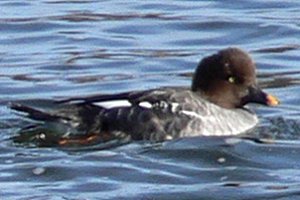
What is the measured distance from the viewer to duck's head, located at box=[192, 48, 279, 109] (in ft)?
48.4

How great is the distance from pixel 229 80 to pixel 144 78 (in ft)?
6.75

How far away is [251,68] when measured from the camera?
1478 cm

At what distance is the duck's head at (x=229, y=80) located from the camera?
581 inches

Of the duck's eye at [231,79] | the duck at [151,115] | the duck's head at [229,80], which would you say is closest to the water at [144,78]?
the duck at [151,115]

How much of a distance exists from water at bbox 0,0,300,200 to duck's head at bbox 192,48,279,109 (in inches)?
12.6

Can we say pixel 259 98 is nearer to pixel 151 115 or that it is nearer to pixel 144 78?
pixel 151 115

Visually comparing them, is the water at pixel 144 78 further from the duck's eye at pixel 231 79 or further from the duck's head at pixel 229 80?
the duck's eye at pixel 231 79

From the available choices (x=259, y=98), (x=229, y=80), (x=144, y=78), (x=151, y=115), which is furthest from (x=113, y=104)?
(x=144, y=78)

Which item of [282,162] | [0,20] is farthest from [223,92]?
[0,20]

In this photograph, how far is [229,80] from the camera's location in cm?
1497

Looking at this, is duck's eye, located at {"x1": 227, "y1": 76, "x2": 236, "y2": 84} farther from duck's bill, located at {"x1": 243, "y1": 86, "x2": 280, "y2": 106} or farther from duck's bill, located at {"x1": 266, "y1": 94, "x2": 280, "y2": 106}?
duck's bill, located at {"x1": 266, "y1": 94, "x2": 280, "y2": 106}

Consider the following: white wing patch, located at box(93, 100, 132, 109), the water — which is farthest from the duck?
the water

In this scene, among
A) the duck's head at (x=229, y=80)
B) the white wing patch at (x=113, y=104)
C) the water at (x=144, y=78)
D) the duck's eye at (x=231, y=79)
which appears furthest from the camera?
the duck's eye at (x=231, y=79)

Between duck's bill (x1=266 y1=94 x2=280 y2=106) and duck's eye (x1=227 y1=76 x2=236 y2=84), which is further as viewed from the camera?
duck's eye (x1=227 y1=76 x2=236 y2=84)
